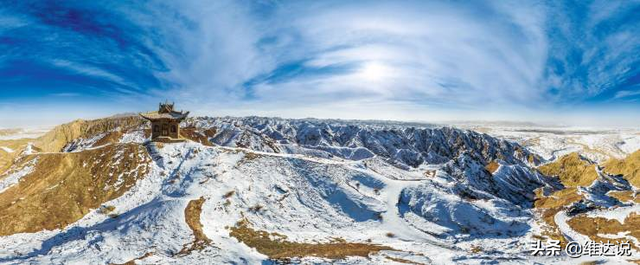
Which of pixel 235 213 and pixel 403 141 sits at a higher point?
pixel 403 141

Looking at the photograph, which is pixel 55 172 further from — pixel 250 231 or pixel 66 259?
pixel 250 231

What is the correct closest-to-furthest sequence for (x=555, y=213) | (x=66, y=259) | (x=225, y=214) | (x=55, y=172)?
(x=66, y=259) → (x=225, y=214) → (x=55, y=172) → (x=555, y=213)

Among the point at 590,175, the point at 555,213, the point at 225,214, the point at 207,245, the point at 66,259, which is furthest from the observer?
the point at 590,175

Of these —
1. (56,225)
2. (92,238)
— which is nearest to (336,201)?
(92,238)

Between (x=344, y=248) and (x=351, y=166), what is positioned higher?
(x=351, y=166)

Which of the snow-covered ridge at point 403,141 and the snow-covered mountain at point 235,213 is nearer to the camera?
the snow-covered mountain at point 235,213

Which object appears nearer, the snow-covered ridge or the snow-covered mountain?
the snow-covered mountain

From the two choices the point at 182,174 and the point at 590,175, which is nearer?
the point at 182,174

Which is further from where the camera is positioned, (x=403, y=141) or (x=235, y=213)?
(x=403, y=141)
